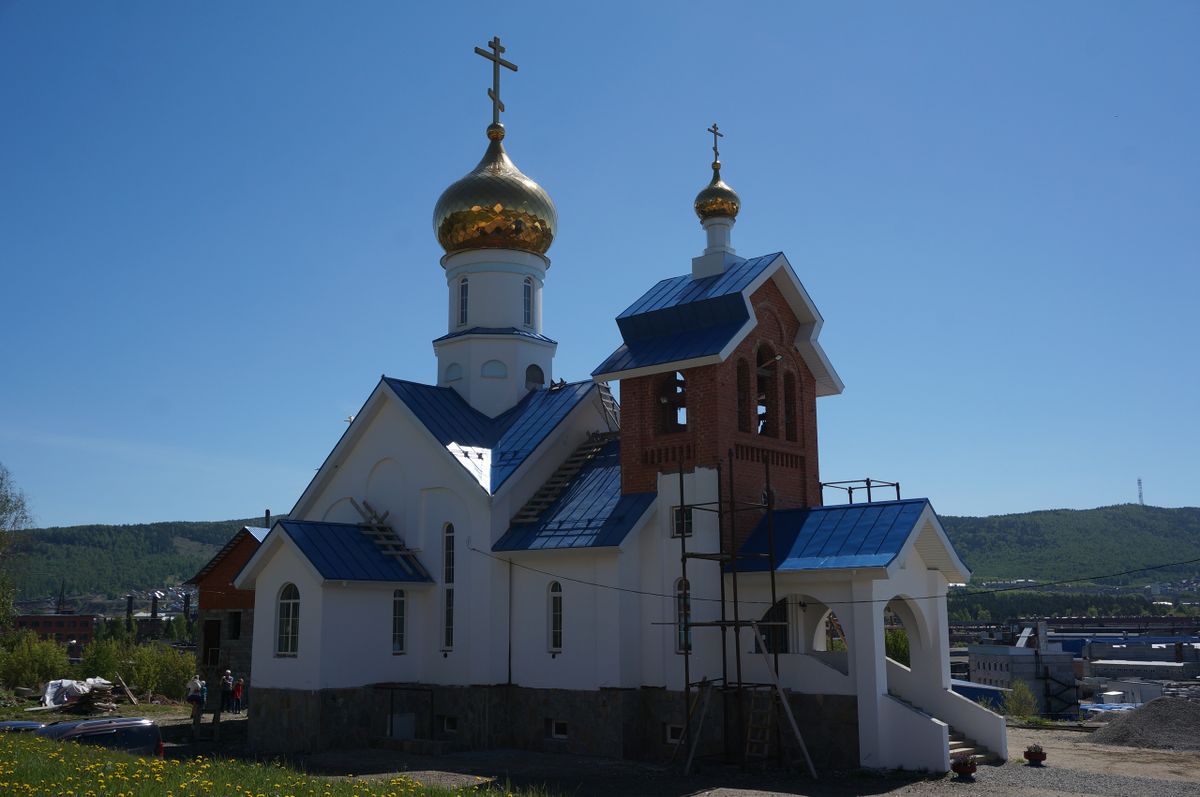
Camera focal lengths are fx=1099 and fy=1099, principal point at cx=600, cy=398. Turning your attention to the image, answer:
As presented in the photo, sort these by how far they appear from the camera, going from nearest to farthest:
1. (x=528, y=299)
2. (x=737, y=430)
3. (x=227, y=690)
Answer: (x=737, y=430) < (x=528, y=299) < (x=227, y=690)

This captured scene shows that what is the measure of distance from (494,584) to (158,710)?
1309 centimetres

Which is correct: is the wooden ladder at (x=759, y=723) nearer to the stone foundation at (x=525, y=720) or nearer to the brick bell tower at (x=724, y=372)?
the stone foundation at (x=525, y=720)

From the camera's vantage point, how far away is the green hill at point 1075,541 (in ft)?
428

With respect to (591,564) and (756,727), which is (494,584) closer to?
(591,564)

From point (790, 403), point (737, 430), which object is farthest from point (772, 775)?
point (790, 403)

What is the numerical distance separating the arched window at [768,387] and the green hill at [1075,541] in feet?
368

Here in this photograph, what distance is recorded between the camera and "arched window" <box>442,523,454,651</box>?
71.5ft

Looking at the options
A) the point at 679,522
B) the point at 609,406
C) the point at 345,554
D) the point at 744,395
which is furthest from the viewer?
the point at 609,406

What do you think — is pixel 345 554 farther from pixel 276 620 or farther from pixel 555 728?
pixel 555 728

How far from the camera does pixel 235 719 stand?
26094 millimetres

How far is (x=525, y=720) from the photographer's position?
2041 centimetres

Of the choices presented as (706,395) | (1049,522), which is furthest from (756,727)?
(1049,522)

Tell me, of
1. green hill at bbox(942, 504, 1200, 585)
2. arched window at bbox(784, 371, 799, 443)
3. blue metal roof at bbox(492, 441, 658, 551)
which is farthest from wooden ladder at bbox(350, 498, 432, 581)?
green hill at bbox(942, 504, 1200, 585)

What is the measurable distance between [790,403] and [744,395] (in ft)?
5.32
